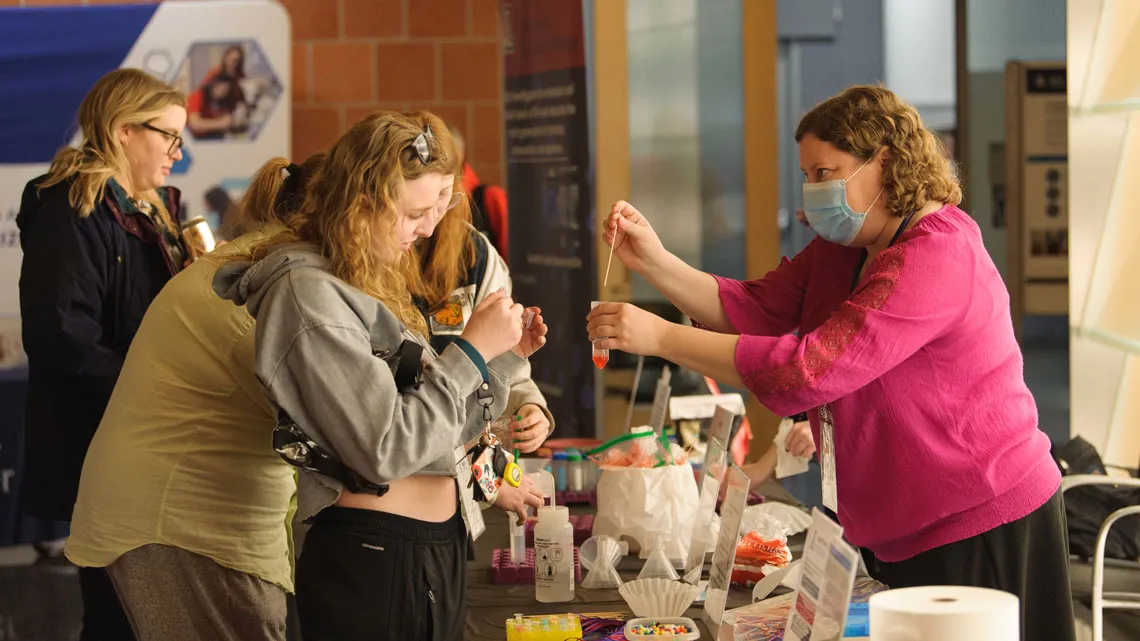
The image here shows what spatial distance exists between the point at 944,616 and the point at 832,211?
0.82 meters

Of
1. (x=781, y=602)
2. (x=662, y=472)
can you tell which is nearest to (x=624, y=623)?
(x=781, y=602)

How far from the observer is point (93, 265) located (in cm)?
291

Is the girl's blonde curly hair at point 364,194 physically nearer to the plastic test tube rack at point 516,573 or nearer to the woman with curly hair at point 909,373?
the woman with curly hair at point 909,373

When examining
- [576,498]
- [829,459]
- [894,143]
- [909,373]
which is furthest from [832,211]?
[576,498]

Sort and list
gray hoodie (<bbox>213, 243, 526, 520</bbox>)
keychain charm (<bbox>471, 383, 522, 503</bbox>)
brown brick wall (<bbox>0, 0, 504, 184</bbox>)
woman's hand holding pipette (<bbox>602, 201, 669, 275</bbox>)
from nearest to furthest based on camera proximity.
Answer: gray hoodie (<bbox>213, 243, 526, 520</bbox>), keychain charm (<bbox>471, 383, 522, 503</bbox>), woman's hand holding pipette (<bbox>602, 201, 669, 275</bbox>), brown brick wall (<bbox>0, 0, 504, 184</bbox>)

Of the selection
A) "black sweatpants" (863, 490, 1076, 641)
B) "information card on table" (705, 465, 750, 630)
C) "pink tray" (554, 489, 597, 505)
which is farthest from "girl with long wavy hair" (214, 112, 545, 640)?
"pink tray" (554, 489, 597, 505)

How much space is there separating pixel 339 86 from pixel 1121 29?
11.7ft

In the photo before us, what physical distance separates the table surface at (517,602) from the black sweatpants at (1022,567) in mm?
332

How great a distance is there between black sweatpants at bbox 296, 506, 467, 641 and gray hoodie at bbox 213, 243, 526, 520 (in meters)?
0.07

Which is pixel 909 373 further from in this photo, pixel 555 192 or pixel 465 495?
pixel 555 192

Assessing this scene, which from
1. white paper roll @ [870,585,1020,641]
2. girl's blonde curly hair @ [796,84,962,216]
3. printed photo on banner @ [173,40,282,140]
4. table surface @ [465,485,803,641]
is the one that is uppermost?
printed photo on banner @ [173,40,282,140]

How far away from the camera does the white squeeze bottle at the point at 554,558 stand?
6.63 ft

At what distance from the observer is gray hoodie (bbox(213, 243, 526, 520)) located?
5.16ft

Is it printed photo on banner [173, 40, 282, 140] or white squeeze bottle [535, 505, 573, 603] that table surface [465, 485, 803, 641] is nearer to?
white squeeze bottle [535, 505, 573, 603]
